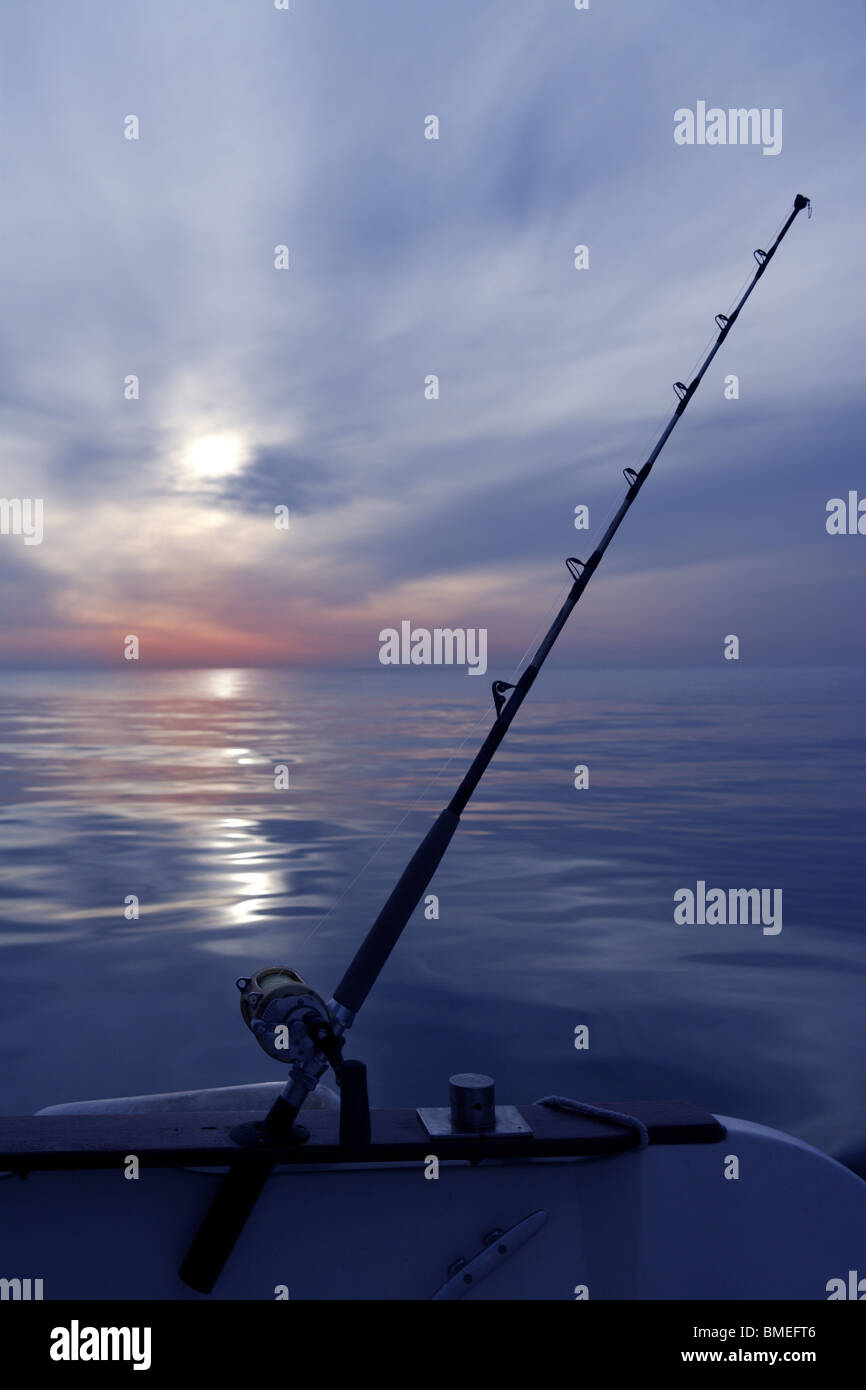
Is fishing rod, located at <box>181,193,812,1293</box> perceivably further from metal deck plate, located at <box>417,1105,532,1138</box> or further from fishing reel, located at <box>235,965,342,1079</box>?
metal deck plate, located at <box>417,1105,532,1138</box>

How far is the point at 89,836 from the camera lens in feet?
45.4

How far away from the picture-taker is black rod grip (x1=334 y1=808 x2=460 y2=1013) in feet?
8.45

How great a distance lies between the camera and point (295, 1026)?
7.67ft

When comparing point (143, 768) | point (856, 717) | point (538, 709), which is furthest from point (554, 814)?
point (538, 709)

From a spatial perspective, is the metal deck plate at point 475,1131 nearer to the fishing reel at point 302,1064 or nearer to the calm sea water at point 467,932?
the fishing reel at point 302,1064

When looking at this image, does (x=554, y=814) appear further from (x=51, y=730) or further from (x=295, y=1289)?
(x=51, y=730)

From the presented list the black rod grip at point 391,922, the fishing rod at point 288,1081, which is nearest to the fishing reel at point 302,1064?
the fishing rod at point 288,1081

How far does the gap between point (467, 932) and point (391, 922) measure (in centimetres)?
681

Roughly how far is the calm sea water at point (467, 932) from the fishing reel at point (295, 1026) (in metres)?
1.49

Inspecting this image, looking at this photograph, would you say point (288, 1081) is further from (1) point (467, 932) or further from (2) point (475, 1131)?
(1) point (467, 932)

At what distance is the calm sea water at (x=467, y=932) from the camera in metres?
6.30

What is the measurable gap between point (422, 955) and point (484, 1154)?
643 centimetres

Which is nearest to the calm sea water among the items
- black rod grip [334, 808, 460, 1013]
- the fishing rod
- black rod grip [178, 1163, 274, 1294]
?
black rod grip [334, 808, 460, 1013]

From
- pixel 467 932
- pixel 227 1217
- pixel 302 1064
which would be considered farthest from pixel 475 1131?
pixel 467 932
